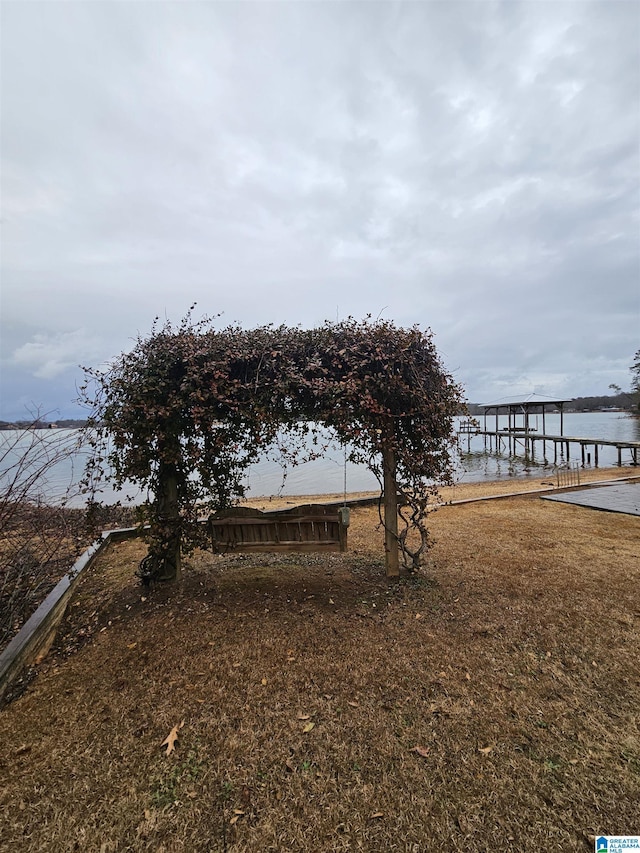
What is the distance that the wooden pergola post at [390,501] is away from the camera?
3.52 m

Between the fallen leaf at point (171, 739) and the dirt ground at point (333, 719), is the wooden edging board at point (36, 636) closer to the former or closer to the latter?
the dirt ground at point (333, 719)

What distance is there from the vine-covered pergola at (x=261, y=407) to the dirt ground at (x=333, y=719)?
97 cm

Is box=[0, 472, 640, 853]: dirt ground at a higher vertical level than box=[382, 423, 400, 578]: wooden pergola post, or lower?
lower

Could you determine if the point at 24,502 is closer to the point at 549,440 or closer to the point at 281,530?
the point at 281,530

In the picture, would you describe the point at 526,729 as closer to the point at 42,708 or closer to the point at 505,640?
the point at 505,640

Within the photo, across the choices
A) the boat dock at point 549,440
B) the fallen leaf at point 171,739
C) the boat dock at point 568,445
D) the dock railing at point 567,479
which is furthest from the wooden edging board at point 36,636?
the boat dock at point 549,440

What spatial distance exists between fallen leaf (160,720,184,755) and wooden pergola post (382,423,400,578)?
2.26 metres

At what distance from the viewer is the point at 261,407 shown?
3283 mm

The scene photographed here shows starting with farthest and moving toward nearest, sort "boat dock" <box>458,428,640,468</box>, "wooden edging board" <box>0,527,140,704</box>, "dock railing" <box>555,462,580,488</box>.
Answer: "boat dock" <box>458,428,640,468</box> → "dock railing" <box>555,462,580,488</box> → "wooden edging board" <box>0,527,140,704</box>

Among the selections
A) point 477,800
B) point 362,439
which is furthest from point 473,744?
point 362,439

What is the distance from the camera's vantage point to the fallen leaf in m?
1.98

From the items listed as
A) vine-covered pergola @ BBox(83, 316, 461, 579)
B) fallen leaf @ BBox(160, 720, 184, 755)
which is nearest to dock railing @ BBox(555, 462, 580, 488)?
vine-covered pergola @ BBox(83, 316, 461, 579)

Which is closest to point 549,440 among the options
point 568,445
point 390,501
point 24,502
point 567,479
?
point 568,445

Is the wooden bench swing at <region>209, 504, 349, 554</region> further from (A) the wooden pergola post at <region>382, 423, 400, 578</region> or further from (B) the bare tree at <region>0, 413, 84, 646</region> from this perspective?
(B) the bare tree at <region>0, 413, 84, 646</region>
